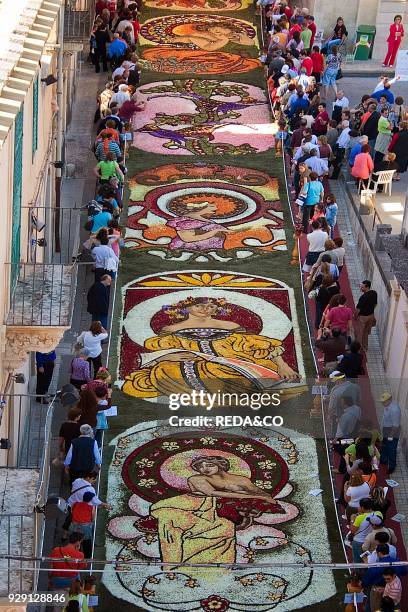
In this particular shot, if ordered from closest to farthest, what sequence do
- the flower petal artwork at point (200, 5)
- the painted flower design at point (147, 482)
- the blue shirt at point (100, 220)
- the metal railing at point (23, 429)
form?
the metal railing at point (23, 429), the painted flower design at point (147, 482), the blue shirt at point (100, 220), the flower petal artwork at point (200, 5)

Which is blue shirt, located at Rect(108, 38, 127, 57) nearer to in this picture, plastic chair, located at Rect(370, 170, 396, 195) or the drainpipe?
the drainpipe

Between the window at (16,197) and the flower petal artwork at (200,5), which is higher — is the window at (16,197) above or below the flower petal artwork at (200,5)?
above

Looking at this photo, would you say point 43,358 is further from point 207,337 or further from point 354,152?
point 354,152

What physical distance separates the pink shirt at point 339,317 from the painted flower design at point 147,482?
13.7 feet

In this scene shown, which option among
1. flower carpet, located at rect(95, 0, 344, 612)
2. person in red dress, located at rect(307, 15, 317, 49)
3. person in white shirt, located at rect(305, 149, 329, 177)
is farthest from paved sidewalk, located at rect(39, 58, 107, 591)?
person in red dress, located at rect(307, 15, 317, 49)

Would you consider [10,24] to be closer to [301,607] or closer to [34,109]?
[34,109]

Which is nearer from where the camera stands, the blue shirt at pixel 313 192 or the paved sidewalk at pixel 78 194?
the paved sidewalk at pixel 78 194

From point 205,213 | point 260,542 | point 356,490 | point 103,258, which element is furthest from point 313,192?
point 260,542

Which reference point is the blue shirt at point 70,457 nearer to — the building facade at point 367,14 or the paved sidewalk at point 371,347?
the paved sidewalk at point 371,347

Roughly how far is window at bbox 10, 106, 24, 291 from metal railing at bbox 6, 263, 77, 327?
0.08 metres

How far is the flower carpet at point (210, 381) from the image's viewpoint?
18.1m

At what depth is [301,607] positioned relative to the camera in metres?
17.6

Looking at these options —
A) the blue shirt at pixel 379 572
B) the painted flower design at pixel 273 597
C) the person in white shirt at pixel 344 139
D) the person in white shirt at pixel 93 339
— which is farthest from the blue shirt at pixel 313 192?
the blue shirt at pixel 379 572

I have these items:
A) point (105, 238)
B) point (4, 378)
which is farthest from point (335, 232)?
point (4, 378)
